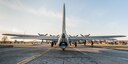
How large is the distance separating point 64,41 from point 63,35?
3.43 ft

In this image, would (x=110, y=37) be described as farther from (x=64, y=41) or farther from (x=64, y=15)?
(x=64, y=41)

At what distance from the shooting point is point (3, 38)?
185m

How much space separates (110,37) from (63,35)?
2023 cm

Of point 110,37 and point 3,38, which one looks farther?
point 3,38

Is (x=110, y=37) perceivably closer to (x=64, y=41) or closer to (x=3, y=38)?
(x=64, y=41)

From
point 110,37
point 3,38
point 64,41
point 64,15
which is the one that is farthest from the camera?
point 3,38

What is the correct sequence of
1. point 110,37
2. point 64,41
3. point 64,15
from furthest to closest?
point 110,37 → point 64,15 → point 64,41

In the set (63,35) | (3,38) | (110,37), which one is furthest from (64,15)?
(3,38)

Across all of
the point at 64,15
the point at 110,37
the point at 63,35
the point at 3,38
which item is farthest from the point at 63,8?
the point at 3,38

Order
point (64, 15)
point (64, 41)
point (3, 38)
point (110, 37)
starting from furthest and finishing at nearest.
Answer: point (3, 38) < point (110, 37) < point (64, 15) < point (64, 41)

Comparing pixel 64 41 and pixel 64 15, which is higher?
pixel 64 15

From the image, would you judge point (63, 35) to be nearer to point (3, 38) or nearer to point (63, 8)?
point (63, 8)

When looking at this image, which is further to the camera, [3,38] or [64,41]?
[3,38]

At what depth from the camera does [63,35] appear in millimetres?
24328
